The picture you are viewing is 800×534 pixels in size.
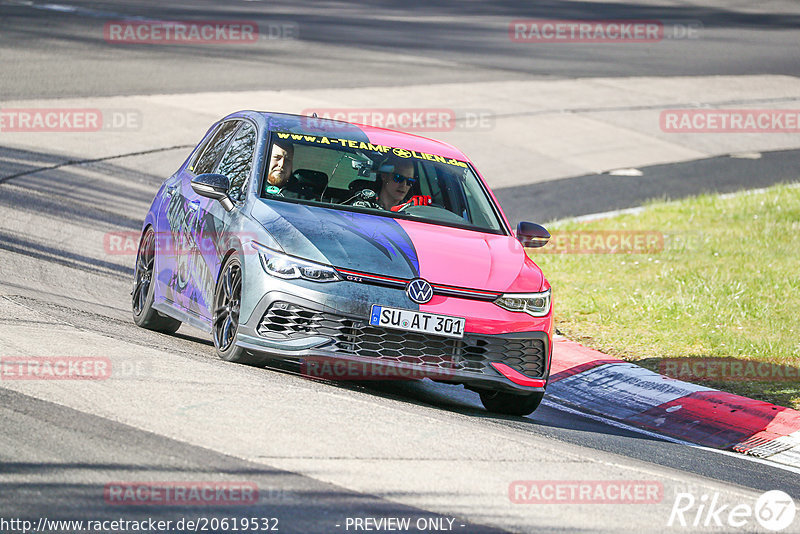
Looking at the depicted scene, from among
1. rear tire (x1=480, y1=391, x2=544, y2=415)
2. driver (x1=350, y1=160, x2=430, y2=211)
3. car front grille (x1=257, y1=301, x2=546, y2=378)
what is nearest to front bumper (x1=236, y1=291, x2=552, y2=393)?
car front grille (x1=257, y1=301, x2=546, y2=378)

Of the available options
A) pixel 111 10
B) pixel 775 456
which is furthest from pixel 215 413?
pixel 111 10

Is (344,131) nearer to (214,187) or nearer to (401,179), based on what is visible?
(401,179)

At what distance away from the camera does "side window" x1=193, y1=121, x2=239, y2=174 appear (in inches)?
354

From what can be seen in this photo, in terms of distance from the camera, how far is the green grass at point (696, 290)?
10.4 m

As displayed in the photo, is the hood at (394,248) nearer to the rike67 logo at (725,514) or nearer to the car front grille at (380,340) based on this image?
the car front grille at (380,340)

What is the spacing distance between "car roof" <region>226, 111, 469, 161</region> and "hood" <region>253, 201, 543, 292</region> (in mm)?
965

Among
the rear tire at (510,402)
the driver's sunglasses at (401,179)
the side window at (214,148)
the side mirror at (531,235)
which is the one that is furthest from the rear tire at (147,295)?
the side mirror at (531,235)

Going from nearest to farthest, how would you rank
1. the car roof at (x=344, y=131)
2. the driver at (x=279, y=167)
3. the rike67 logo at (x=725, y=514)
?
the rike67 logo at (x=725, y=514), the driver at (x=279, y=167), the car roof at (x=344, y=131)

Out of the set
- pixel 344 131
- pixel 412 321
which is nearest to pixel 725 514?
pixel 412 321

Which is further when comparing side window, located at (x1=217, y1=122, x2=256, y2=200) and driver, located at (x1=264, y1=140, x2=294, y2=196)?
side window, located at (x1=217, y1=122, x2=256, y2=200)

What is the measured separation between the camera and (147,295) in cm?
916

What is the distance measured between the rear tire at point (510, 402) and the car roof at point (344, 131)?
1.96 metres

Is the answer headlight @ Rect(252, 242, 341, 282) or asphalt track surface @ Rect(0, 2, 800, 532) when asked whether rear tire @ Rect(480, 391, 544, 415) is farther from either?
headlight @ Rect(252, 242, 341, 282)

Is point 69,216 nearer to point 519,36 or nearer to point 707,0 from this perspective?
point 519,36
